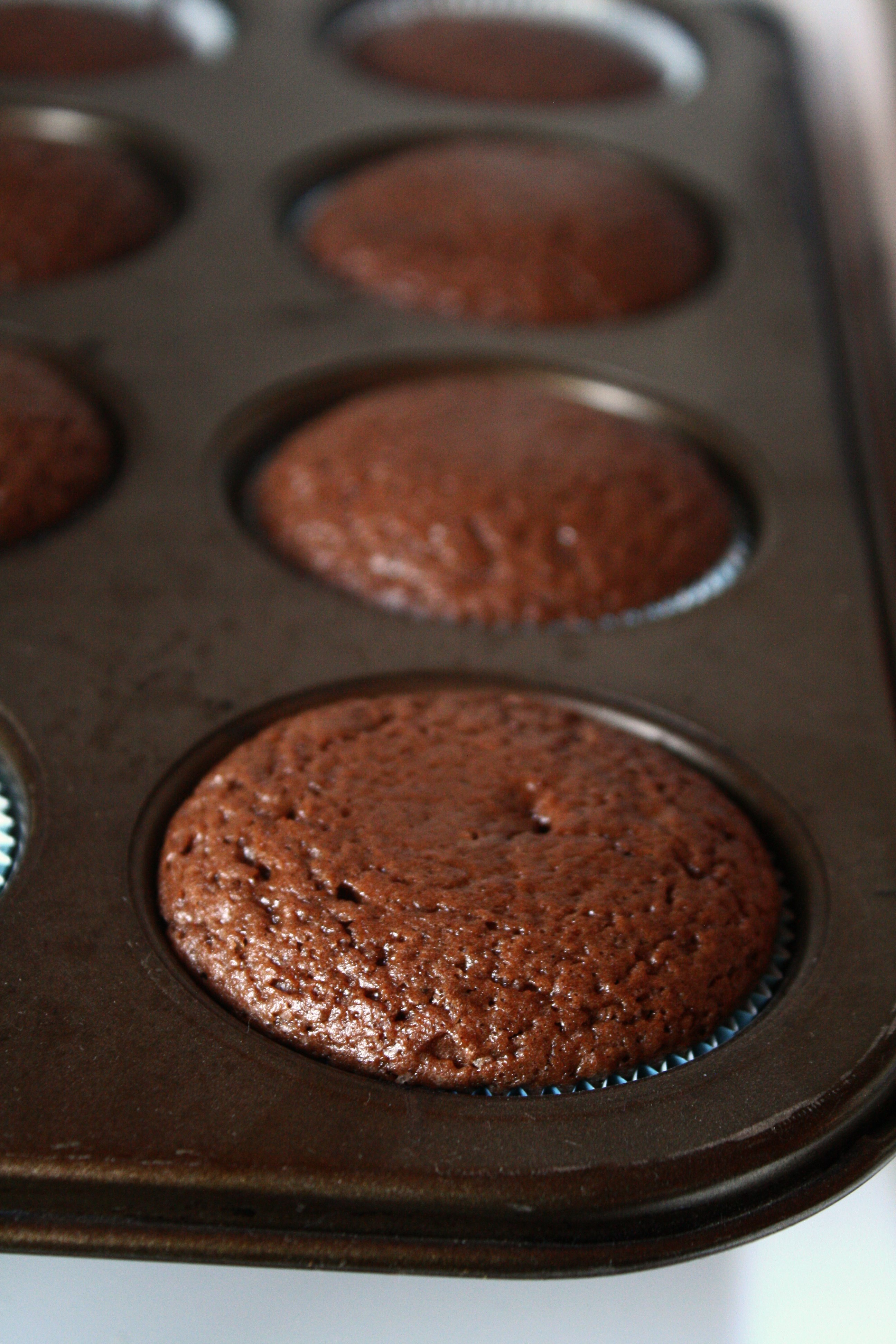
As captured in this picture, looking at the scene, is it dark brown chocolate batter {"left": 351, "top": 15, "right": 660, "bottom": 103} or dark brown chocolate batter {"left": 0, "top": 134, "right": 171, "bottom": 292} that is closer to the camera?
dark brown chocolate batter {"left": 0, "top": 134, "right": 171, "bottom": 292}

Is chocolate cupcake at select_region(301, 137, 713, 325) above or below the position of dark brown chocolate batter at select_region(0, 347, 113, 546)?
above

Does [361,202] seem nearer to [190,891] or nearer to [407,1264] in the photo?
[190,891]

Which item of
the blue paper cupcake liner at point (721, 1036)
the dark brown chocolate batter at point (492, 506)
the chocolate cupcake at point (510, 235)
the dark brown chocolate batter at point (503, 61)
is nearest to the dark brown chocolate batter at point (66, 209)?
the chocolate cupcake at point (510, 235)

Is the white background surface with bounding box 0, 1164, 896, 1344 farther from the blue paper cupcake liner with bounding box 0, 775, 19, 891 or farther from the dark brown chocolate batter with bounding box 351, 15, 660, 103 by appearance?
the dark brown chocolate batter with bounding box 351, 15, 660, 103

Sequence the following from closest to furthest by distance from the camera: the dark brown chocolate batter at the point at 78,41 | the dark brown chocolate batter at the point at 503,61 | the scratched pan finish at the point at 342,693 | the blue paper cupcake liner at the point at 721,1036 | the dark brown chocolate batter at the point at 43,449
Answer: the scratched pan finish at the point at 342,693 → the blue paper cupcake liner at the point at 721,1036 → the dark brown chocolate batter at the point at 43,449 → the dark brown chocolate batter at the point at 78,41 → the dark brown chocolate batter at the point at 503,61

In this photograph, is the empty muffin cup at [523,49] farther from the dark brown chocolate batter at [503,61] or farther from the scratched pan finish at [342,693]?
the scratched pan finish at [342,693]

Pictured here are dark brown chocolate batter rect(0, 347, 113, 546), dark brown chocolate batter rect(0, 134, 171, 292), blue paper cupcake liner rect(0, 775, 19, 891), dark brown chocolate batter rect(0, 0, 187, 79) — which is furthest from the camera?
dark brown chocolate batter rect(0, 0, 187, 79)

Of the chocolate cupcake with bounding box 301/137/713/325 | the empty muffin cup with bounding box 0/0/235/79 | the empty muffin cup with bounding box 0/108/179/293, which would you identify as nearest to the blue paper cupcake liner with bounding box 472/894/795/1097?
the chocolate cupcake with bounding box 301/137/713/325
